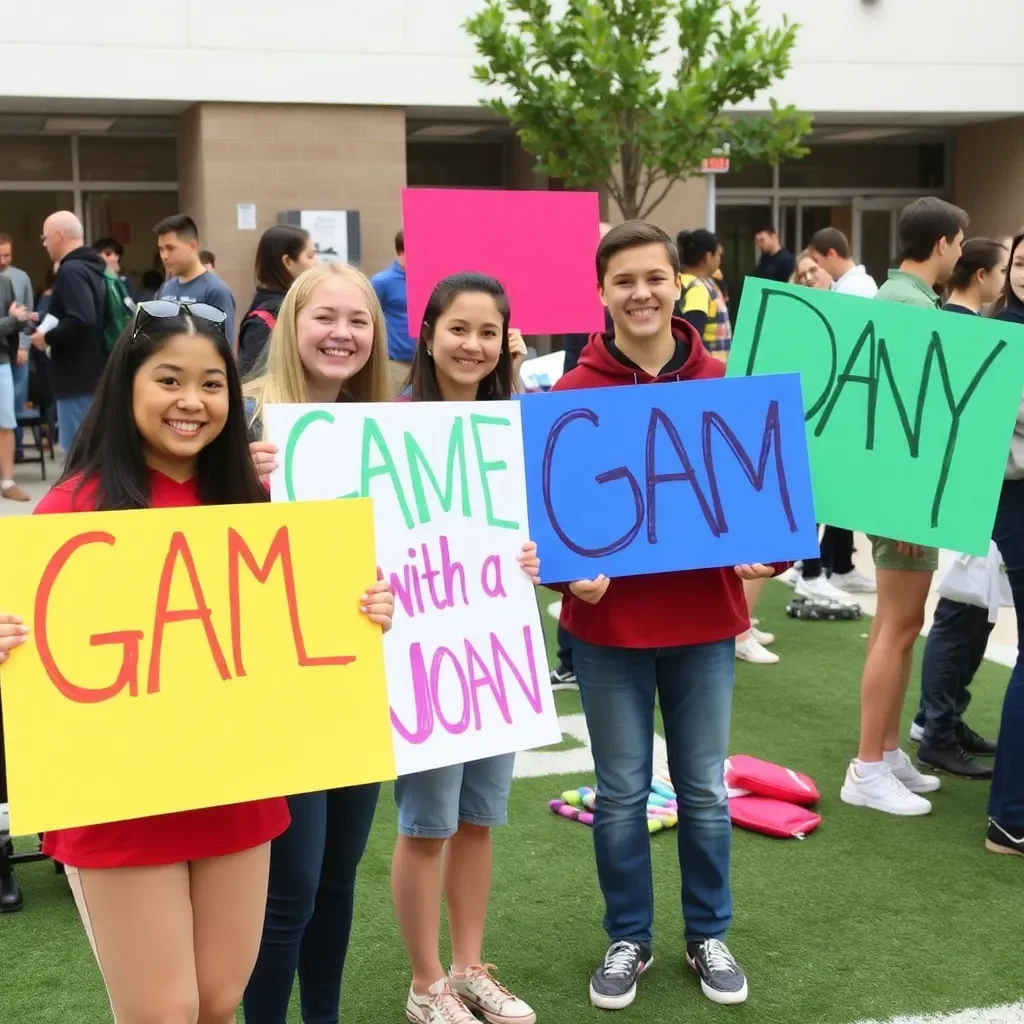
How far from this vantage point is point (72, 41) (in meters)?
14.0

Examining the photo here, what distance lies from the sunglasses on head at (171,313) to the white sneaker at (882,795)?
9.99 ft

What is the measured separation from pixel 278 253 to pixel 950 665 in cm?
305

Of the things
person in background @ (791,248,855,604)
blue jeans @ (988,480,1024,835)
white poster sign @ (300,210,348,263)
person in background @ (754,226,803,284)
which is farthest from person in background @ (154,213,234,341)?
white poster sign @ (300,210,348,263)

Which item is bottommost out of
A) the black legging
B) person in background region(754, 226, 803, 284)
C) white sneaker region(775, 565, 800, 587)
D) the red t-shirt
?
white sneaker region(775, 565, 800, 587)

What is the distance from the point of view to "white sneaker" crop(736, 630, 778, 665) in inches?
251

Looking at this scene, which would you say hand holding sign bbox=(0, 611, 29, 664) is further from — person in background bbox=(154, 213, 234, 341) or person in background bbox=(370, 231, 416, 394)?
person in background bbox=(154, 213, 234, 341)

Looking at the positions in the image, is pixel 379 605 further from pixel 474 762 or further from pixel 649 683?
pixel 649 683

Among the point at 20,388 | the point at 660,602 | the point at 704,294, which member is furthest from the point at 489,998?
the point at 20,388

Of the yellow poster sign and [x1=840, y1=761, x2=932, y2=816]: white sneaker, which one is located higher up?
the yellow poster sign

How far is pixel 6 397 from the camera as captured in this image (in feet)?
34.1

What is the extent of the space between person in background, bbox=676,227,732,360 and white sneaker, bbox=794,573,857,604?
4.51 ft

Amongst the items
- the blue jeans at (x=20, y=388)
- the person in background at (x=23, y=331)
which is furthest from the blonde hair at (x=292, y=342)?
the blue jeans at (x=20, y=388)

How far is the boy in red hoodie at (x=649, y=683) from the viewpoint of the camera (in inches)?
124

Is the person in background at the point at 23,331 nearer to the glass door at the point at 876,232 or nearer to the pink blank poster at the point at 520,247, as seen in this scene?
the pink blank poster at the point at 520,247
